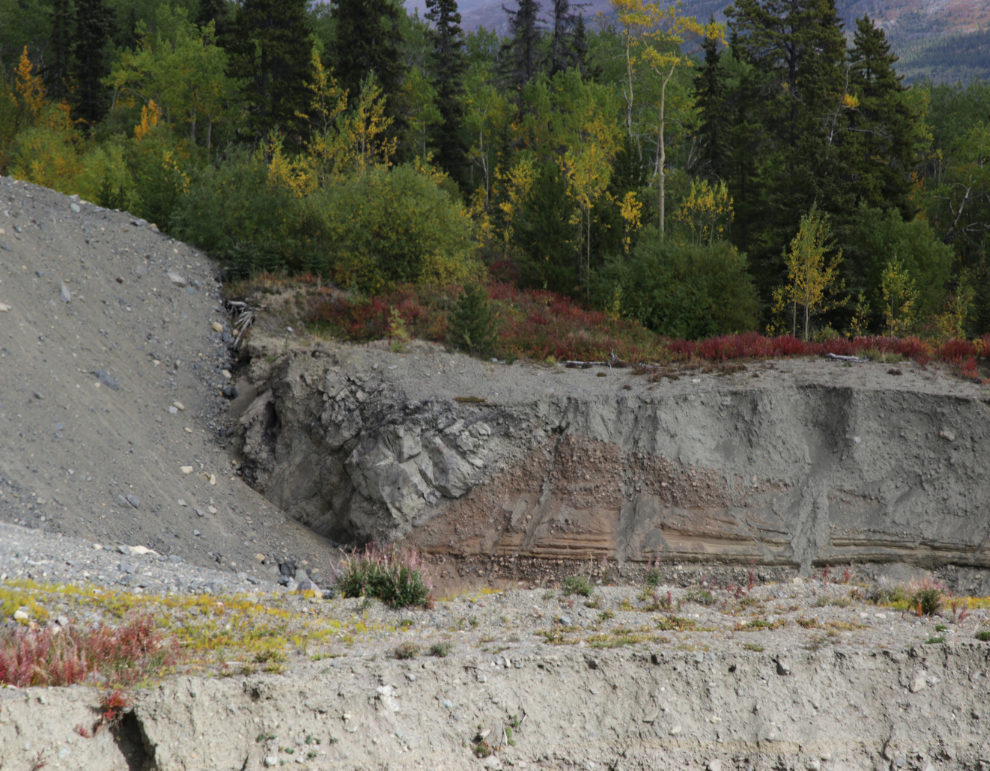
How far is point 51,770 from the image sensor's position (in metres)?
5.22

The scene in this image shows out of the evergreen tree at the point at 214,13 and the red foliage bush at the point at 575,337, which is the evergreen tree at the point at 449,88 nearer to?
the evergreen tree at the point at 214,13

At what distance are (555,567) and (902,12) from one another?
8652 inches

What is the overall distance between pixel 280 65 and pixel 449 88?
43.2 feet

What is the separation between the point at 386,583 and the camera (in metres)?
9.36

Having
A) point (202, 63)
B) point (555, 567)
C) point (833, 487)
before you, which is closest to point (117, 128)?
point (202, 63)

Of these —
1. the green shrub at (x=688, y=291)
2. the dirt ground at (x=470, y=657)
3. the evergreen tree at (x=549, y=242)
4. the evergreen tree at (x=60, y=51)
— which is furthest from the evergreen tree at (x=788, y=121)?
the evergreen tree at (x=60, y=51)

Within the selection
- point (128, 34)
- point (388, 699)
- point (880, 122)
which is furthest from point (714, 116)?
point (128, 34)

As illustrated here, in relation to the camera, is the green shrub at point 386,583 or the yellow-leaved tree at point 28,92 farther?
the yellow-leaved tree at point 28,92

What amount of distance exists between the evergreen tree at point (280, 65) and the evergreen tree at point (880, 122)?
2516 cm

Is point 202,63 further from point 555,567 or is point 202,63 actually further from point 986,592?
point 986,592

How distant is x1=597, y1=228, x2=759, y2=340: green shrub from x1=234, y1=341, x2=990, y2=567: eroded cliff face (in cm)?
431

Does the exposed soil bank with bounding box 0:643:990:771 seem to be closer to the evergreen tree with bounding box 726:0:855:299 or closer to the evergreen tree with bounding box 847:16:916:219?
the evergreen tree with bounding box 726:0:855:299

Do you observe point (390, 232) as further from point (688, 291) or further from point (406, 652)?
point (406, 652)

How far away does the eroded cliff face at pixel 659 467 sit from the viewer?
15.2m
